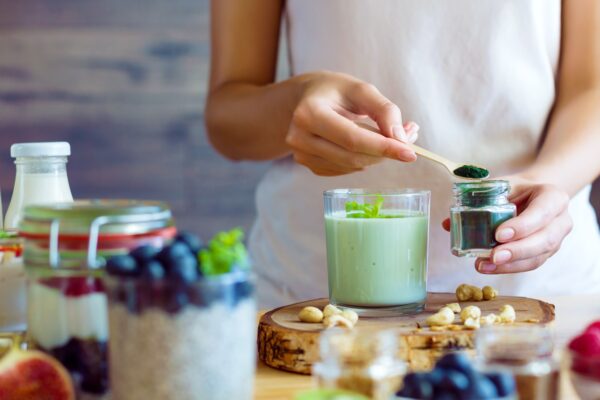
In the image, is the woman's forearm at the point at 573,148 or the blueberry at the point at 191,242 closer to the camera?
the blueberry at the point at 191,242

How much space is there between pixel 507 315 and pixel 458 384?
0.48 metres

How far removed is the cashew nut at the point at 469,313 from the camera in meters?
1.15

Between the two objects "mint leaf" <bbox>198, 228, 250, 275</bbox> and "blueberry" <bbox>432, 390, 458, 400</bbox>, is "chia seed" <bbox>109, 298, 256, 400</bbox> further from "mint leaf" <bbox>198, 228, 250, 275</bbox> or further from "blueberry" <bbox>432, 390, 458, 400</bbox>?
"blueberry" <bbox>432, 390, 458, 400</bbox>

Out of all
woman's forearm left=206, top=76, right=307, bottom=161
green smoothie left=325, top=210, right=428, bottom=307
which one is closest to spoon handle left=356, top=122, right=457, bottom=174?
green smoothie left=325, top=210, right=428, bottom=307

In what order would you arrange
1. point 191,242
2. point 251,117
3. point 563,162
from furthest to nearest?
point 251,117
point 563,162
point 191,242

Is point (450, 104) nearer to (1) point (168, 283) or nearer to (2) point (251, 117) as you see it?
(2) point (251, 117)

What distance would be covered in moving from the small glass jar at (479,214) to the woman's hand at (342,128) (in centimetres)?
11

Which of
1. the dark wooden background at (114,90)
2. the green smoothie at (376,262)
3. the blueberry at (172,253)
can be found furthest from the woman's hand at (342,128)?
the dark wooden background at (114,90)

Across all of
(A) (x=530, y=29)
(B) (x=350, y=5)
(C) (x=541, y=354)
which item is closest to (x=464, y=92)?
(A) (x=530, y=29)

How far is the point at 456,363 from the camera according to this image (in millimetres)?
731

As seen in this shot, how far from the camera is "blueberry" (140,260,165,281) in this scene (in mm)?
768

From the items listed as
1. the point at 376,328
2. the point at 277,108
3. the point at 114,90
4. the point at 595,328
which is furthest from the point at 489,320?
the point at 114,90

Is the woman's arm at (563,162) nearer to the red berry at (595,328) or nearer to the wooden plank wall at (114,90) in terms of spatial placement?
the red berry at (595,328)

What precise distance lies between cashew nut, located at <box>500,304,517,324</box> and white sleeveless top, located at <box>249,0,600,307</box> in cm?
45
